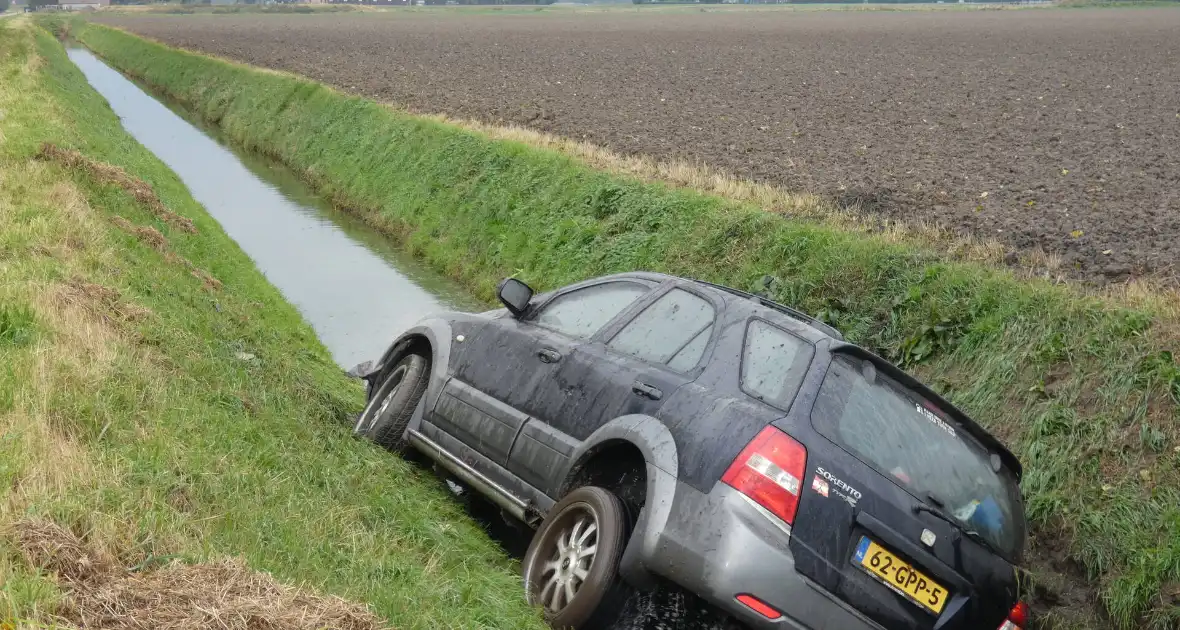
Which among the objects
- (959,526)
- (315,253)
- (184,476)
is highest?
(184,476)

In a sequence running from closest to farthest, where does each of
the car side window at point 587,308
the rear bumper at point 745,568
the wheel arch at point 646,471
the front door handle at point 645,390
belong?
the rear bumper at point 745,568 < the wheel arch at point 646,471 < the front door handle at point 645,390 < the car side window at point 587,308

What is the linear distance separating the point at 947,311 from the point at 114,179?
1063 centimetres

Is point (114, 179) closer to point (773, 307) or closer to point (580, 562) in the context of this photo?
point (773, 307)

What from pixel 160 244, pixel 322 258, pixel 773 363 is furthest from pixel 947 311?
pixel 322 258

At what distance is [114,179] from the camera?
14.8 m

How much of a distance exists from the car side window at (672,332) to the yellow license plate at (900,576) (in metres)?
1.25

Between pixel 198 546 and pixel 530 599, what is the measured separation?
168cm

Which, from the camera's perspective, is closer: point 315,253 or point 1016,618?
point 1016,618

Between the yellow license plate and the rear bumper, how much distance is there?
0.20 meters

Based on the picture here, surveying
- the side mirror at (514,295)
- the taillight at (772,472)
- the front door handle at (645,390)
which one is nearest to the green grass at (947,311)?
the taillight at (772,472)

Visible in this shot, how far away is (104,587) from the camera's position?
3.85 m

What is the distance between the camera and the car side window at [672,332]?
19.0 ft

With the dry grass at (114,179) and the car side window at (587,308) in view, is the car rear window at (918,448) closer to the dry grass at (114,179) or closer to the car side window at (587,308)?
the car side window at (587,308)

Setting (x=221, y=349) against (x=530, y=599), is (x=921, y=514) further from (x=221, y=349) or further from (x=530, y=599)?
(x=221, y=349)
